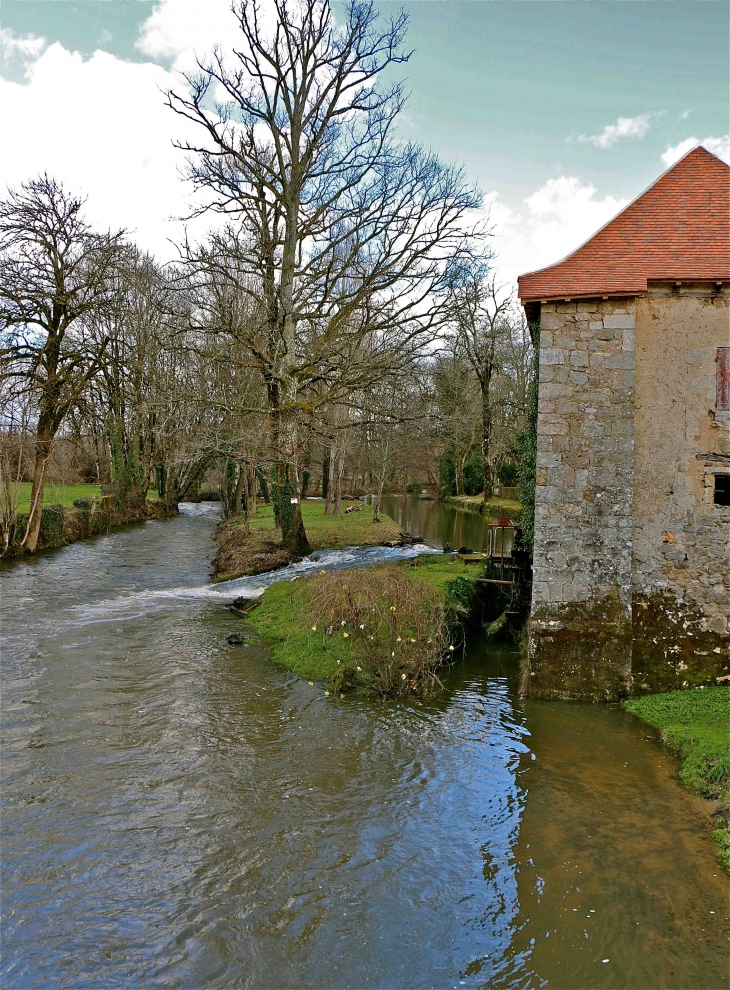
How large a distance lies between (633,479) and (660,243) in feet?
11.6

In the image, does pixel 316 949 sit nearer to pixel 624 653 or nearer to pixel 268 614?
pixel 624 653

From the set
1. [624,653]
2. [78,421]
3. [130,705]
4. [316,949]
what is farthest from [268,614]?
[78,421]

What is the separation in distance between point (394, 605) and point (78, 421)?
1482 centimetres

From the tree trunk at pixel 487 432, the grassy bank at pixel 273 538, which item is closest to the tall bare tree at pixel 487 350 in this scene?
the tree trunk at pixel 487 432

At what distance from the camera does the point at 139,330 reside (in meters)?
27.5

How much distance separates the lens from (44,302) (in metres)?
18.0

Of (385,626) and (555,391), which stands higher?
(555,391)

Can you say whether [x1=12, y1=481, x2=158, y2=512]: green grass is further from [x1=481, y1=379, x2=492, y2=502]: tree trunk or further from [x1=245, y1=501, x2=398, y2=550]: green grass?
[x1=481, y1=379, x2=492, y2=502]: tree trunk

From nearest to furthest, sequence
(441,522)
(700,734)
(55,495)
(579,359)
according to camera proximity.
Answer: (700,734) < (579,359) < (55,495) < (441,522)

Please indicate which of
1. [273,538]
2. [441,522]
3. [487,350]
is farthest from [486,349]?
[273,538]

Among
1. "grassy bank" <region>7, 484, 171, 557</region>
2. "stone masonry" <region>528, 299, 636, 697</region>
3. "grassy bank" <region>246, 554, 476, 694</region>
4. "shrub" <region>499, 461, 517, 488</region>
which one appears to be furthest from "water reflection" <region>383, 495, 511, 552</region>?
"grassy bank" <region>7, 484, 171, 557</region>

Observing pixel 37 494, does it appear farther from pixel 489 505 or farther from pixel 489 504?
pixel 489 504

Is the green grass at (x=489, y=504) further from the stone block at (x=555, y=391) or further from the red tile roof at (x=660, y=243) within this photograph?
the stone block at (x=555, y=391)

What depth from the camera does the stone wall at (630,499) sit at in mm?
8930
